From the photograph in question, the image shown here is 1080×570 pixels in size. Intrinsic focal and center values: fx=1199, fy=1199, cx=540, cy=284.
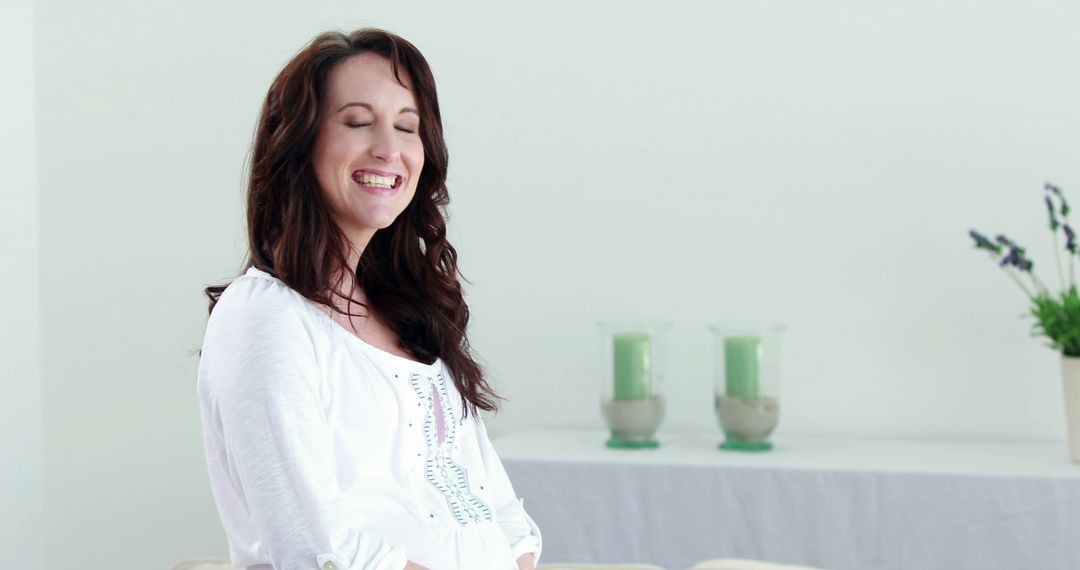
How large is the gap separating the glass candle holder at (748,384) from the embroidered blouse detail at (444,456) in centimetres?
110

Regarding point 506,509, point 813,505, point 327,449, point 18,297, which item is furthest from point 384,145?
point 18,297

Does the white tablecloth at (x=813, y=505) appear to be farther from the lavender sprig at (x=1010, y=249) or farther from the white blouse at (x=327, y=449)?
the white blouse at (x=327, y=449)

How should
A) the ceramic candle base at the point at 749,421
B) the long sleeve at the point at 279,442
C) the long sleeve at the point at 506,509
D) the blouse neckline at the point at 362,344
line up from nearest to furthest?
the long sleeve at the point at 279,442 → the blouse neckline at the point at 362,344 → the long sleeve at the point at 506,509 → the ceramic candle base at the point at 749,421

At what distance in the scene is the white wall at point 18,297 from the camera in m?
3.24

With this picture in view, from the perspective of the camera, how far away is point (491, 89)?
9.80ft

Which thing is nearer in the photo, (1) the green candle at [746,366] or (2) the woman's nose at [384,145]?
(2) the woman's nose at [384,145]

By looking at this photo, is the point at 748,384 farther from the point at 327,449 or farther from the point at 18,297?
the point at 18,297

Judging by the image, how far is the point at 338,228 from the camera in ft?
4.84

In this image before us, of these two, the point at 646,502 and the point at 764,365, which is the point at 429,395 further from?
the point at 764,365

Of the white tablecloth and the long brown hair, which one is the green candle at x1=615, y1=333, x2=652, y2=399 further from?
the long brown hair

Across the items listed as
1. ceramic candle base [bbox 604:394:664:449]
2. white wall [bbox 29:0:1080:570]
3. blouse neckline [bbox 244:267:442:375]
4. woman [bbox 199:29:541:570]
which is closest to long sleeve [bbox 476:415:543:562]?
woman [bbox 199:29:541:570]

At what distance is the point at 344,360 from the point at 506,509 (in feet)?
1.31

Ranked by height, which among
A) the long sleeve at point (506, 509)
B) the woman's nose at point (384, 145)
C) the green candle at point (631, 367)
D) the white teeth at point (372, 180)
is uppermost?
the woman's nose at point (384, 145)

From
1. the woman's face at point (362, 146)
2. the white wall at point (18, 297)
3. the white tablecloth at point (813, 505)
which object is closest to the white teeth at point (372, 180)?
the woman's face at point (362, 146)
